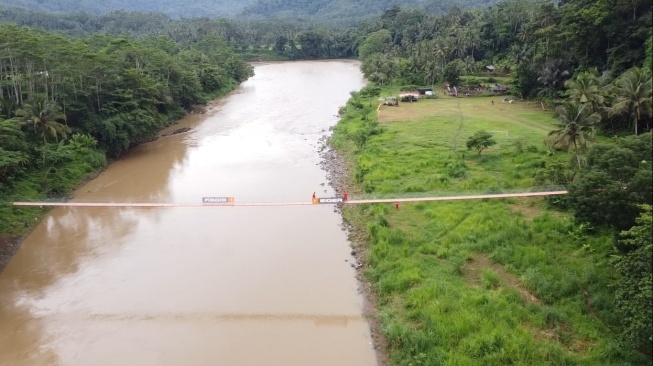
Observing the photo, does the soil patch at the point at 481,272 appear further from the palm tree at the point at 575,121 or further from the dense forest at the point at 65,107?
the dense forest at the point at 65,107

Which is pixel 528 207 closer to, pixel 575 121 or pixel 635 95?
pixel 575 121

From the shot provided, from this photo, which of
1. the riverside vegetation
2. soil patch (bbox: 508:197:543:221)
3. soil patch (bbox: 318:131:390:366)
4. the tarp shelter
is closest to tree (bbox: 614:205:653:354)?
soil patch (bbox: 318:131:390:366)

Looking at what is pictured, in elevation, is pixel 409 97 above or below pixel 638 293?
above

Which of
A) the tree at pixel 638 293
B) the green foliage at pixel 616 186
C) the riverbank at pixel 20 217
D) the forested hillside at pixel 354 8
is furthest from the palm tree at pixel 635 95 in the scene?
the forested hillside at pixel 354 8

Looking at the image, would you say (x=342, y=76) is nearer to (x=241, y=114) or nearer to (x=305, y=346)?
(x=241, y=114)

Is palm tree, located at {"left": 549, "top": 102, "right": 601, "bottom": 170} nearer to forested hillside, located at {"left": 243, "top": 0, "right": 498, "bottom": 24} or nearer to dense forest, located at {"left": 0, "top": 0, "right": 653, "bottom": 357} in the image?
dense forest, located at {"left": 0, "top": 0, "right": 653, "bottom": 357}

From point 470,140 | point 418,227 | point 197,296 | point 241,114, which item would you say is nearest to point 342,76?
point 241,114

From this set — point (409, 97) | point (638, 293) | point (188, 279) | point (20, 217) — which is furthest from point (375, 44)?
point (638, 293)
